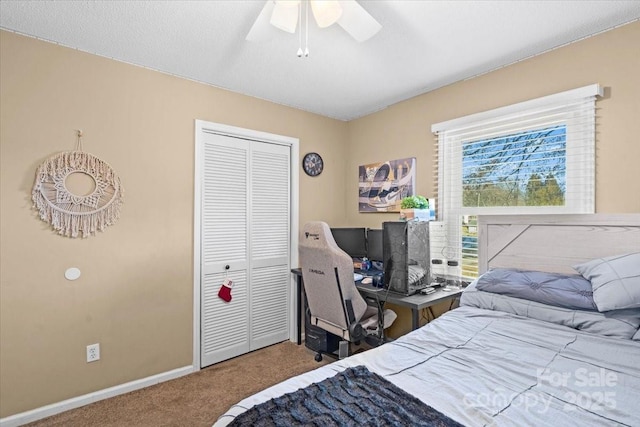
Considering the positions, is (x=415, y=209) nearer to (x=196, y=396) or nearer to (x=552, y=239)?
(x=552, y=239)

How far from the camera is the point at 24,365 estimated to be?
2061 millimetres

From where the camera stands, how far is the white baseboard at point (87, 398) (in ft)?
6.65

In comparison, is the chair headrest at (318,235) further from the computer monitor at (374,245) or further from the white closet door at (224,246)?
the computer monitor at (374,245)

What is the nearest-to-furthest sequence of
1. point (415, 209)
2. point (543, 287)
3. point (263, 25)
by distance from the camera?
1. point (263, 25)
2. point (543, 287)
3. point (415, 209)

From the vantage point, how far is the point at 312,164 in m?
3.57

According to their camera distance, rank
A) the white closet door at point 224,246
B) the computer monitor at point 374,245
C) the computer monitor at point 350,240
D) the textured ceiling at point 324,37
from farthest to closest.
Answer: the computer monitor at point 350,240 < the computer monitor at point 374,245 < the white closet door at point 224,246 < the textured ceiling at point 324,37

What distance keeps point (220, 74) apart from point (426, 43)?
158cm

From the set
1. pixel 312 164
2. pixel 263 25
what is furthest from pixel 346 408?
pixel 312 164

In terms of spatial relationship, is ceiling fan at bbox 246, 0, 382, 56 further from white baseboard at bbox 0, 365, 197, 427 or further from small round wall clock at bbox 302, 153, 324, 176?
white baseboard at bbox 0, 365, 197, 427

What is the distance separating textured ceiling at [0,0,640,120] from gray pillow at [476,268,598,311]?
4.92ft

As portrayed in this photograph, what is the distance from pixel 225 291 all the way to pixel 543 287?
94.2 inches

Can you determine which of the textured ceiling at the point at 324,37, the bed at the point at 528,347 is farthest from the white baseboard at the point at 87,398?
the textured ceiling at the point at 324,37

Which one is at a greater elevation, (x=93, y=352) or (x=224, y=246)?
(x=224, y=246)

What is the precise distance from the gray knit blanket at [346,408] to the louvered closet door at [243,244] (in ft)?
6.65
